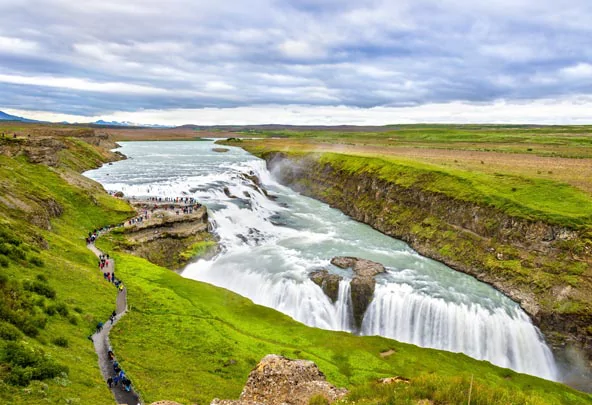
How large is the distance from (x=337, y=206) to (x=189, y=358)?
60.2 meters

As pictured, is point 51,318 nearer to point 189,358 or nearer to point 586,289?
point 189,358

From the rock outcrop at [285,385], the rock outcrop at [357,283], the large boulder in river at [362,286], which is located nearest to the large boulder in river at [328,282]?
the rock outcrop at [357,283]

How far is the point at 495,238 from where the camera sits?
1988 inches

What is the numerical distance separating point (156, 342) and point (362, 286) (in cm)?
2154

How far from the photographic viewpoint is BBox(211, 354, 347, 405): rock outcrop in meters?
15.6

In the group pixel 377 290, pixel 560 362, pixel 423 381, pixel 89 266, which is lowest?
pixel 560 362

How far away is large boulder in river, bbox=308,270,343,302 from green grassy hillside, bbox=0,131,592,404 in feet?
21.0

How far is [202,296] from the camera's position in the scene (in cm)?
3928

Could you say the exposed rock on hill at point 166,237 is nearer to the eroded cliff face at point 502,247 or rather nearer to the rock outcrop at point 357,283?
the rock outcrop at point 357,283

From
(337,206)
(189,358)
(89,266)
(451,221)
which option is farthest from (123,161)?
(189,358)

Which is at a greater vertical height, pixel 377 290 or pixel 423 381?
pixel 423 381

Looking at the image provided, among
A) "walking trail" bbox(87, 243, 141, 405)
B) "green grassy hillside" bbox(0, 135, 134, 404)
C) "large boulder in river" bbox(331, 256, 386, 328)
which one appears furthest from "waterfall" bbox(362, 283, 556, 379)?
"green grassy hillside" bbox(0, 135, 134, 404)

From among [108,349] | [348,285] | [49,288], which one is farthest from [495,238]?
[49,288]

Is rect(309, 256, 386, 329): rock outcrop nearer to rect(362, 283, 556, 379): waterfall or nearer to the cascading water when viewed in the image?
the cascading water
